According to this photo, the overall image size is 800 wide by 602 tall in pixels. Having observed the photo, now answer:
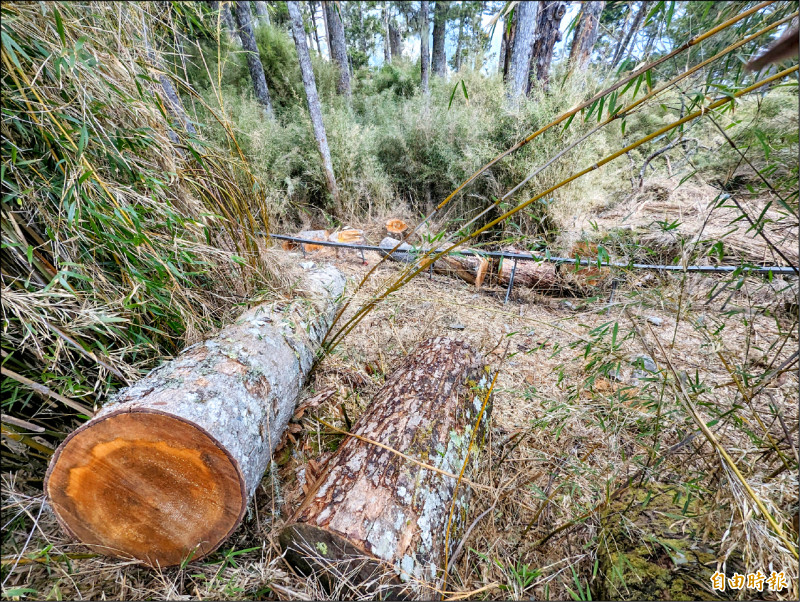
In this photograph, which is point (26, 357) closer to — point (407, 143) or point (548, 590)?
point (548, 590)

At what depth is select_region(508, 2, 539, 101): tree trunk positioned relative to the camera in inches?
174

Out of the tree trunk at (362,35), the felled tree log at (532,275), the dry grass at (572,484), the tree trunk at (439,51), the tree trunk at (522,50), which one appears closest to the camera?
the dry grass at (572,484)

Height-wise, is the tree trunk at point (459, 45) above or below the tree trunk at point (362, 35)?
below

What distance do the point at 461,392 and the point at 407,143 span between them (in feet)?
16.1

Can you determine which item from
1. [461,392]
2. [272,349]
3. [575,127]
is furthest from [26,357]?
[575,127]

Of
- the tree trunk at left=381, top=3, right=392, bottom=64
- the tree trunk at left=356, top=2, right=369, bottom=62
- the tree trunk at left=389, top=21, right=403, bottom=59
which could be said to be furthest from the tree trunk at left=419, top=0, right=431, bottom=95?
the tree trunk at left=389, top=21, right=403, bottom=59

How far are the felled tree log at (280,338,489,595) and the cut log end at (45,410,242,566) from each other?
0.28 metres

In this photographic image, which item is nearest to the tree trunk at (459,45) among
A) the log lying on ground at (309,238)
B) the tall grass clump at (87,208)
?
the log lying on ground at (309,238)

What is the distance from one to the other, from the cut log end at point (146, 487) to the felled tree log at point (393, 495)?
0.90ft

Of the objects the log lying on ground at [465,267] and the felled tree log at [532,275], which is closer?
the felled tree log at [532,275]

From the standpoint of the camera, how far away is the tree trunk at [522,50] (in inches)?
174

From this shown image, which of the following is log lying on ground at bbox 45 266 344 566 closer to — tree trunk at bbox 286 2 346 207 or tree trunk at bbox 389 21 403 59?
tree trunk at bbox 286 2 346 207

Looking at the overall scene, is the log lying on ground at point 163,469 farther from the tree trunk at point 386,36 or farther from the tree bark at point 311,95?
the tree trunk at point 386,36

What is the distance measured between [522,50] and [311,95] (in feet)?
9.84
